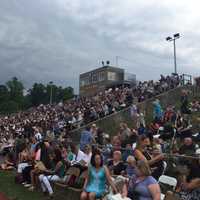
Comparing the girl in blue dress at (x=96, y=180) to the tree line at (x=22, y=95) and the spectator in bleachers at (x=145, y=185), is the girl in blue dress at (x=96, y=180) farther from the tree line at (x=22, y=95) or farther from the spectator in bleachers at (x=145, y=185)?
the tree line at (x=22, y=95)

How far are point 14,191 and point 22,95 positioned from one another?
9155 cm

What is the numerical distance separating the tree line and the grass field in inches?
2579

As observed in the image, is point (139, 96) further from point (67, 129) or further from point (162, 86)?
point (67, 129)

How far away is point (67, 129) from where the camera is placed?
2184cm

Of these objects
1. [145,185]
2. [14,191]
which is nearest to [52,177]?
[14,191]

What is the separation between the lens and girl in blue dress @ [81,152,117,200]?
7539mm

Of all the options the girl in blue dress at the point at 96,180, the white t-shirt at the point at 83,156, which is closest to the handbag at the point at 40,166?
the white t-shirt at the point at 83,156

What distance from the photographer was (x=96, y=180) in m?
7.68

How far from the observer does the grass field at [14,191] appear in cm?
1007

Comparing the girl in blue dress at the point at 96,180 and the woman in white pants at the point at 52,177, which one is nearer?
the girl in blue dress at the point at 96,180

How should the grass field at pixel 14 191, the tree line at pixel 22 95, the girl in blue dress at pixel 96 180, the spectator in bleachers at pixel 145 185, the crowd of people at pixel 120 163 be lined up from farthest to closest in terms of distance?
the tree line at pixel 22 95 < the grass field at pixel 14 191 < the girl in blue dress at pixel 96 180 < the crowd of people at pixel 120 163 < the spectator in bleachers at pixel 145 185

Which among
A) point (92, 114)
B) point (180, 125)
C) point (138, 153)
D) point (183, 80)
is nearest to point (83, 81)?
point (183, 80)

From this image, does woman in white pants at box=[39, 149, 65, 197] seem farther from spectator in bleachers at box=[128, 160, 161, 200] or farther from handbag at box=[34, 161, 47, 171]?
spectator in bleachers at box=[128, 160, 161, 200]

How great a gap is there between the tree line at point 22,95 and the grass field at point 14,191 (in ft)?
215
